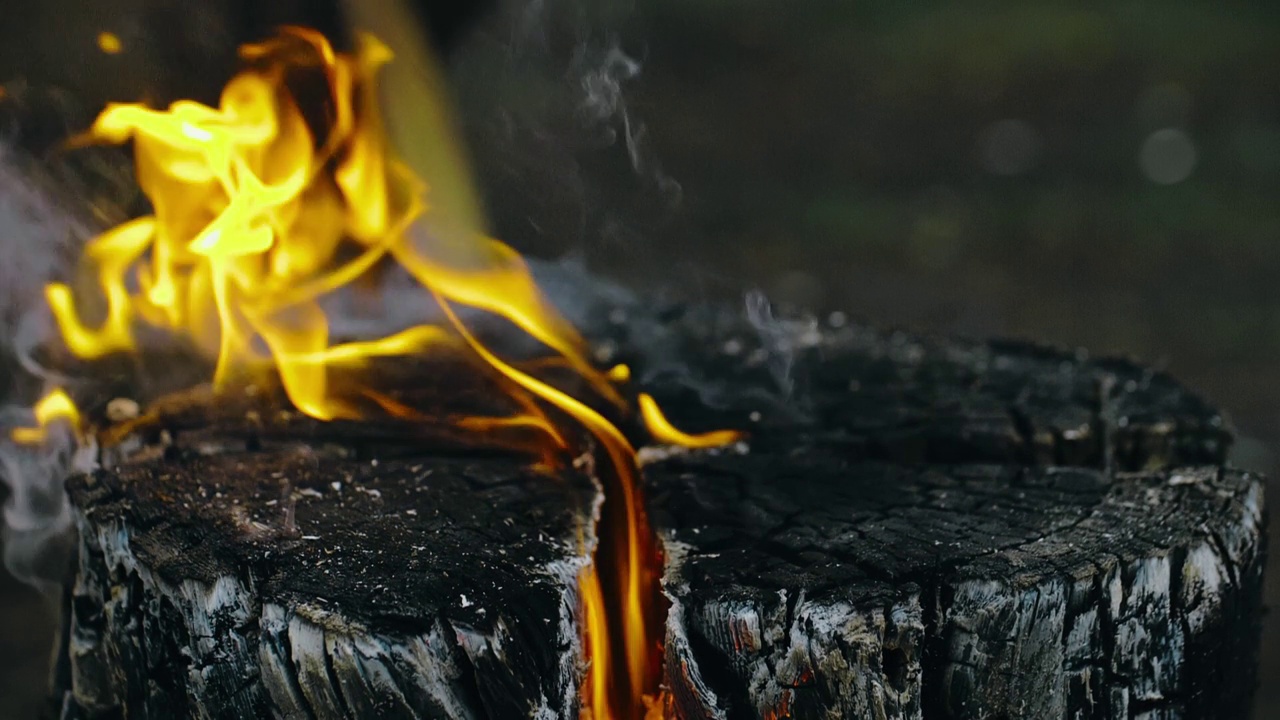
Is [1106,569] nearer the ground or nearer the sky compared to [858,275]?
nearer the ground

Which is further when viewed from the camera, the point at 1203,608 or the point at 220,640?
the point at 1203,608

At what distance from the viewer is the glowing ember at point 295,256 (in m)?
2.08

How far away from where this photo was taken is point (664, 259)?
6.13 m

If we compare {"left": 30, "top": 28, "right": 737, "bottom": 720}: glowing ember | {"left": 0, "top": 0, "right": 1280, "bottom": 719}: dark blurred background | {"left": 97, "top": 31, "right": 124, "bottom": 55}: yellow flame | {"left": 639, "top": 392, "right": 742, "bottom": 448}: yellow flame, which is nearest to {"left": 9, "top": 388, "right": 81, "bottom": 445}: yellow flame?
{"left": 30, "top": 28, "right": 737, "bottom": 720}: glowing ember

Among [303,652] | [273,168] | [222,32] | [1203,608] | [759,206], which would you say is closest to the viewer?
[303,652]

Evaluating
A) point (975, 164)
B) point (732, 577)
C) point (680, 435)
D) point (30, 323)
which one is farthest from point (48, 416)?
point (975, 164)

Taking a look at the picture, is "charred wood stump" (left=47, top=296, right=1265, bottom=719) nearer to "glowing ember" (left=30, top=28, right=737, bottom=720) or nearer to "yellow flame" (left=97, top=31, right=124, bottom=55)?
"glowing ember" (left=30, top=28, right=737, bottom=720)

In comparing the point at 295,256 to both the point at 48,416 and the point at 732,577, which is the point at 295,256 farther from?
the point at 732,577

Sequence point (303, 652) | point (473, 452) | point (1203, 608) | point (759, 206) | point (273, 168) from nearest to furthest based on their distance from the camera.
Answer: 1. point (303, 652)
2. point (1203, 608)
3. point (473, 452)
4. point (273, 168)
5. point (759, 206)

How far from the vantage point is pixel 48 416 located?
2186mm

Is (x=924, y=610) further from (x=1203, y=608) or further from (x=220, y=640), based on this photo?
(x=220, y=640)

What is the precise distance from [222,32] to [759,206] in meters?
4.42

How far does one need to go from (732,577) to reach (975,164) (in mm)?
5827

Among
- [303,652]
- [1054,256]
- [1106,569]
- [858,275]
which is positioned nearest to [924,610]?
[1106,569]
